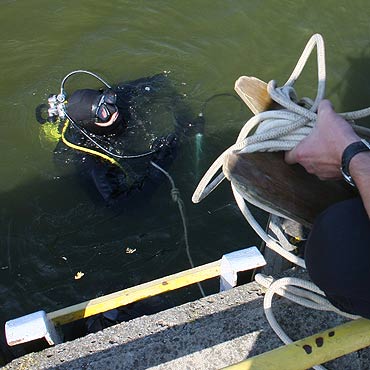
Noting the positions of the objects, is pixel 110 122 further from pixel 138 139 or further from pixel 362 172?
pixel 362 172

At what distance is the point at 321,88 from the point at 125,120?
2791 mm

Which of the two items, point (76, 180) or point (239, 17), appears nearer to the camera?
A: point (76, 180)

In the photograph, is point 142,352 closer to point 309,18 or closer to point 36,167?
point 36,167

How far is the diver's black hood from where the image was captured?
3.99 m

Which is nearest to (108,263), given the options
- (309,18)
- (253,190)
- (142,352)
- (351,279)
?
(142,352)

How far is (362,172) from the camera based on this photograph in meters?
1.46

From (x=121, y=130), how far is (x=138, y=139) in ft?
1.04

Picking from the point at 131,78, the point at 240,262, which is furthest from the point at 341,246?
the point at 131,78

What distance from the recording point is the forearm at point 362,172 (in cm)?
142

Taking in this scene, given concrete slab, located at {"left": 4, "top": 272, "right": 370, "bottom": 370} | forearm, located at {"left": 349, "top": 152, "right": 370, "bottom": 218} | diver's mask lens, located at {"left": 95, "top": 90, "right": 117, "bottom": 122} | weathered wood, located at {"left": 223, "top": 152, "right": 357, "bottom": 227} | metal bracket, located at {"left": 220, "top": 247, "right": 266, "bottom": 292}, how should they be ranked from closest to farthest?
forearm, located at {"left": 349, "top": 152, "right": 370, "bottom": 218} < weathered wood, located at {"left": 223, "top": 152, "right": 357, "bottom": 227} < concrete slab, located at {"left": 4, "top": 272, "right": 370, "bottom": 370} < metal bracket, located at {"left": 220, "top": 247, "right": 266, "bottom": 292} < diver's mask lens, located at {"left": 95, "top": 90, "right": 117, "bottom": 122}

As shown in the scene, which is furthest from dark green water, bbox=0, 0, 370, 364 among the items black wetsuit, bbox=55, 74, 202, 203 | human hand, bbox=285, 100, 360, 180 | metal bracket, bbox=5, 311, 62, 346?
human hand, bbox=285, 100, 360, 180

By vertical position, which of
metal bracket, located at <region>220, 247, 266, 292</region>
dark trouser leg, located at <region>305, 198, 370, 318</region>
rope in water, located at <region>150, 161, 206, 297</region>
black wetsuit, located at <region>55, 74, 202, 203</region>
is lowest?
rope in water, located at <region>150, 161, 206, 297</region>

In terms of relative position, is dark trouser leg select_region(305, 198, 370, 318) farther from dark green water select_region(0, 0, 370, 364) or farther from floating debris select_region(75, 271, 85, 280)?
floating debris select_region(75, 271, 85, 280)

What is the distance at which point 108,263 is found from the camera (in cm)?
420
